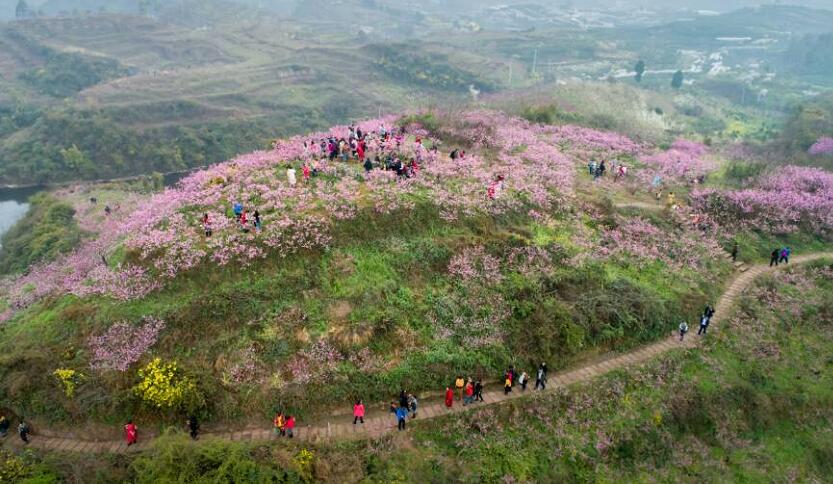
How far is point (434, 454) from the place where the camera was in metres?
24.3

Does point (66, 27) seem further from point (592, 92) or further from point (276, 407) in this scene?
point (276, 407)

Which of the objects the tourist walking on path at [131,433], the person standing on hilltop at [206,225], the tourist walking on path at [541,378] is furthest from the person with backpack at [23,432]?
the tourist walking on path at [541,378]

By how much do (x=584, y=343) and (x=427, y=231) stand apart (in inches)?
488

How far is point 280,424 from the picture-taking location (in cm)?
2398

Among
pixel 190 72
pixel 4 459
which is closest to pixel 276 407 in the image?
pixel 4 459

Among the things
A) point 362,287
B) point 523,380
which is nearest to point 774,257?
point 523,380

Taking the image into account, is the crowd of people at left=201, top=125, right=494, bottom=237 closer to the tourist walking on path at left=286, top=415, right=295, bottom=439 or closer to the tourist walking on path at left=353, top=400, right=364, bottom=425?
the tourist walking on path at left=286, top=415, right=295, bottom=439

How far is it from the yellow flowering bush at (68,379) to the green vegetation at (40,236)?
87.3 ft

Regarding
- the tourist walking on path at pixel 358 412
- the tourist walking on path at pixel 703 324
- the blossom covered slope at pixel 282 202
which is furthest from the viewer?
the tourist walking on path at pixel 703 324

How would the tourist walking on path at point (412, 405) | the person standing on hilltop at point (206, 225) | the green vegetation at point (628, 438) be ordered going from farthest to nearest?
the person standing on hilltop at point (206, 225) < the tourist walking on path at point (412, 405) < the green vegetation at point (628, 438)

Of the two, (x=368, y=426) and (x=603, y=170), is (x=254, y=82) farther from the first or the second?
(x=368, y=426)

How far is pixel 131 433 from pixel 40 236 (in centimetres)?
4301

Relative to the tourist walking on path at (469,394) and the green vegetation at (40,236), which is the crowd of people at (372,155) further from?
the green vegetation at (40,236)

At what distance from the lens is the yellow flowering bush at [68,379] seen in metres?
24.8
